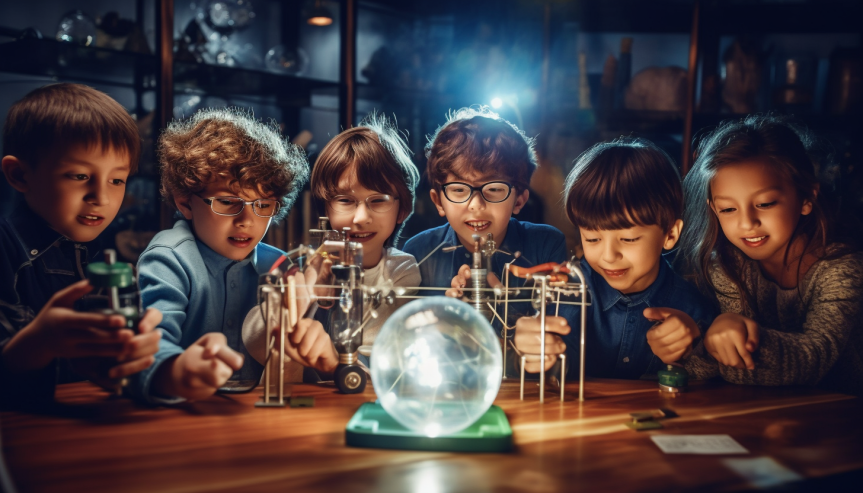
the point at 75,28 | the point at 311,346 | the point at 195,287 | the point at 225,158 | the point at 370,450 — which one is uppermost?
the point at 75,28

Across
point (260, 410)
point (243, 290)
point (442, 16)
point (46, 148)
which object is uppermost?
point (442, 16)

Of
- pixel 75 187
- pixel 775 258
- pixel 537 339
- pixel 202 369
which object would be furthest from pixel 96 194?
pixel 775 258

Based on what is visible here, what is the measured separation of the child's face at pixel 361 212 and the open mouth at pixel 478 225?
252 millimetres

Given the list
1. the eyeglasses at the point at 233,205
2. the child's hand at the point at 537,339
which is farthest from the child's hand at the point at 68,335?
the child's hand at the point at 537,339

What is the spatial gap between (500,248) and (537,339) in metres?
0.65

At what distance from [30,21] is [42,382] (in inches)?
101

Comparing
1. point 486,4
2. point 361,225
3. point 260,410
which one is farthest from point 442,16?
point 260,410

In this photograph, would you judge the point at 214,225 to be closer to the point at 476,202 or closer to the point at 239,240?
the point at 239,240

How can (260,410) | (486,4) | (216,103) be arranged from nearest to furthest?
(260,410)
(216,103)
(486,4)

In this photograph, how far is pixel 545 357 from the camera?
153cm

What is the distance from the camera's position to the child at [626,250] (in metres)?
1.79

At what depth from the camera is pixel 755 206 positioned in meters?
A: 1.82

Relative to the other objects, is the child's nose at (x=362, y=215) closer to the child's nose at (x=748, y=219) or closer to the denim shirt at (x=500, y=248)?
the denim shirt at (x=500, y=248)

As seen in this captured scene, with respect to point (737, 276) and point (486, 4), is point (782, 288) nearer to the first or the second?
point (737, 276)
